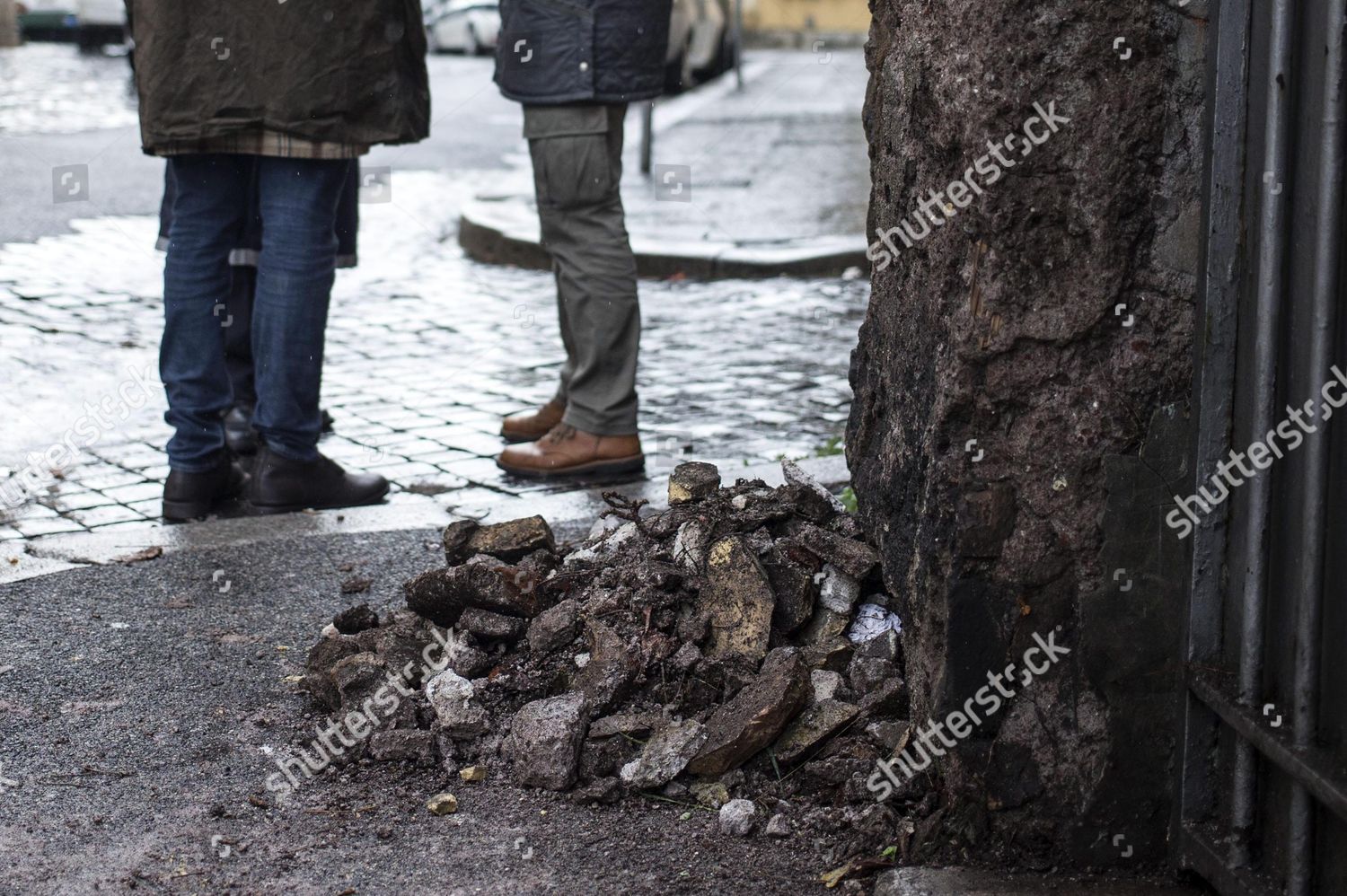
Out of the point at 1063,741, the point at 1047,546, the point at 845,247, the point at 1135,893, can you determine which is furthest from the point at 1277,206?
the point at 845,247

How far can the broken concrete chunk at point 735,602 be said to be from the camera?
9.56 ft

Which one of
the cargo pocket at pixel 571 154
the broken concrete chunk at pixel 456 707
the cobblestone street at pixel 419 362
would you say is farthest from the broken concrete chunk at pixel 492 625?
the cargo pocket at pixel 571 154

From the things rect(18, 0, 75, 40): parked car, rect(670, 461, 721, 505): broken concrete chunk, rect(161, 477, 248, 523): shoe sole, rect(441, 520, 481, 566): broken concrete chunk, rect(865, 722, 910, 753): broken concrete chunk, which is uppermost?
rect(18, 0, 75, 40): parked car

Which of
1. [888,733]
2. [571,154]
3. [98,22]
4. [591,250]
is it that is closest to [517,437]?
[591,250]

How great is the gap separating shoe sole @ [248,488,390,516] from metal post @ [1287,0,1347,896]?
2890 millimetres

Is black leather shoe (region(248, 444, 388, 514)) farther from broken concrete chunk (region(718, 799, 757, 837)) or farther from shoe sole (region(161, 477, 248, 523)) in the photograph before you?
broken concrete chunk (region(718, 799, 757, 837))

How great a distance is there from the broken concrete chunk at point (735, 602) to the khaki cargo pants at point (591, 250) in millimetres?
1681

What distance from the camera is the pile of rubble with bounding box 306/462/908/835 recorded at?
2701 millimetres

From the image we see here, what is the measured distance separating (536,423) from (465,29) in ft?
66.8

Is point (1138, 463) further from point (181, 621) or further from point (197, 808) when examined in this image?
→ point (181, 621)

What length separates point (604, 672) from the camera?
113 inches

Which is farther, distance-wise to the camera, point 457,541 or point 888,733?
point 457,541

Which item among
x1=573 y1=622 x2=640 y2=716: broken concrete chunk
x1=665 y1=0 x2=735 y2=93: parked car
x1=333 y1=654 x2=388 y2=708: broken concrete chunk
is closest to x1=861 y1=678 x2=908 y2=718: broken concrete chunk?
x1=573 y1=622 x2=640 y2=716: broken concrete chunk

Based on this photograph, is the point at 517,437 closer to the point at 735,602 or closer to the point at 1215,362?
the point at 735,602
